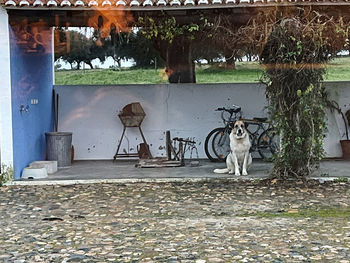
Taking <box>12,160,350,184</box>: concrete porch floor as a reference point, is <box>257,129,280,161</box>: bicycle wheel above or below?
above

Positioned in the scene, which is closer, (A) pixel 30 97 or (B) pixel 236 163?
(B) pixel 236 163

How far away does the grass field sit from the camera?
41.3 ft

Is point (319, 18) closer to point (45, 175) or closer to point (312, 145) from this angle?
point (312, 145)

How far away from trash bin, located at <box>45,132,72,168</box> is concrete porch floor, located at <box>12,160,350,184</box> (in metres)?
0.28

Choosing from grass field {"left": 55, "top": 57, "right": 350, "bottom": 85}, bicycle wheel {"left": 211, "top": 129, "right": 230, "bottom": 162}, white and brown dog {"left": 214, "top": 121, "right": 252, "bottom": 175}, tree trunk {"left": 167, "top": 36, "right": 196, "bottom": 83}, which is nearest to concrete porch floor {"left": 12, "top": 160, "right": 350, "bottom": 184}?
white and brown dog {"left": 214, "top": 121, "right": 252, "bottom": 175}

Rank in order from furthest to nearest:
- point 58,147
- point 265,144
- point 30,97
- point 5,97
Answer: point 265,144 < point 58,147 < point 30,97 < point 5,97

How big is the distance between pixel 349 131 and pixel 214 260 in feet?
27.3

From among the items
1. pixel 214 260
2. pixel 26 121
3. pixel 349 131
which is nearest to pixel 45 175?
pixel 26 121

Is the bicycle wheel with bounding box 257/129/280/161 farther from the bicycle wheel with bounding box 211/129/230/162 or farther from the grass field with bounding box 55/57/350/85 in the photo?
the grass field with bounding box 55/57/350/85

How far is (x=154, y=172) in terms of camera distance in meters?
10.1

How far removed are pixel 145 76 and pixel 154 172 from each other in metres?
3.87

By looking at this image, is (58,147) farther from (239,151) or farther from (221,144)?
(239,151)

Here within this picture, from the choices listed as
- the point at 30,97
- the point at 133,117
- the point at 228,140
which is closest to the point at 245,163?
the point at 228,140

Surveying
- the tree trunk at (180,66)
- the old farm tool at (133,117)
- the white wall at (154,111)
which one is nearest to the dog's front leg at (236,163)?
the white wall at (154,111)
